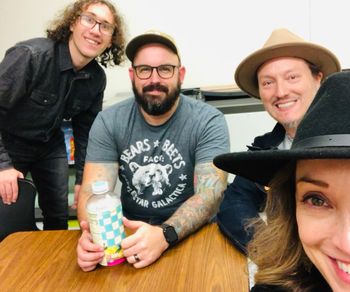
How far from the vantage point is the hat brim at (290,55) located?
1371mm

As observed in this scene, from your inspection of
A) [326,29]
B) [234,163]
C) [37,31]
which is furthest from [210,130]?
[37,31]

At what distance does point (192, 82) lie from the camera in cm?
273

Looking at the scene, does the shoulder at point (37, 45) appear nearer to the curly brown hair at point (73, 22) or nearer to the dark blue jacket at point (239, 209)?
the curly brown hair at point (73, 22)

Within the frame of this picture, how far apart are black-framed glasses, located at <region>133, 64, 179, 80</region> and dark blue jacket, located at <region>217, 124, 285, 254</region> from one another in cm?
63

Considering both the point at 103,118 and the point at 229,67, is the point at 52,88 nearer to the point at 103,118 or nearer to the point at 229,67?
the point at 103,118

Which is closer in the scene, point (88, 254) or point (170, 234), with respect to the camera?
point (88, 254)

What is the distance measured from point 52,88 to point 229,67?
1.36 metres

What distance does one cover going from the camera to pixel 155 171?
155 centimetres

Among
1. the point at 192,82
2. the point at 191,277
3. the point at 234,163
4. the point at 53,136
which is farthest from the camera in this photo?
the point at 192,82

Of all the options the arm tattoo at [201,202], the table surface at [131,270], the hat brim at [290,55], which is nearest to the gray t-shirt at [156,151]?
the arm tattoo at [201,202]

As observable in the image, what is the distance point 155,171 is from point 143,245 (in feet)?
1.82

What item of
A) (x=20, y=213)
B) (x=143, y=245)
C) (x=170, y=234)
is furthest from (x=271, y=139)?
(x=20, y=213)

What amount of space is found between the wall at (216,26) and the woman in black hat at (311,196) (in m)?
1.76

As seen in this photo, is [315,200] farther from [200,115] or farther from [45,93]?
[45,93]
